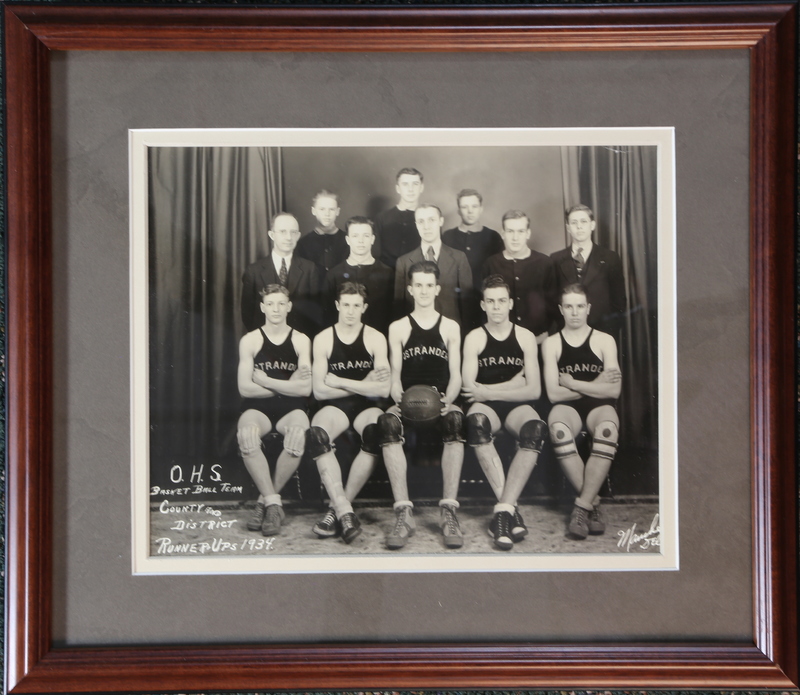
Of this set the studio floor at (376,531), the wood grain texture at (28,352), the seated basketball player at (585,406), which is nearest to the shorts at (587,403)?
the seated basketball player at (585,406)

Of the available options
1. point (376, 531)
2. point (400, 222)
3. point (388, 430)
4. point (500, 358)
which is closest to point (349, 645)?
point (376, 531)

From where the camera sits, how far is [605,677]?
1.97 ft

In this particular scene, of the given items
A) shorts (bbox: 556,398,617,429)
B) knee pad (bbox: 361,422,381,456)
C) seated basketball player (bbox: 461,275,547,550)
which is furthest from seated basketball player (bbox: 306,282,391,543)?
shorts (bbox: 556,398,617,429)

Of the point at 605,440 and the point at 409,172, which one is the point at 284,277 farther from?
the point at 605,440

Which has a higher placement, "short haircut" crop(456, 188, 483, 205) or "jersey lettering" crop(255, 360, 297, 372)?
"short haircut" crop(456, 188, 483, 205)

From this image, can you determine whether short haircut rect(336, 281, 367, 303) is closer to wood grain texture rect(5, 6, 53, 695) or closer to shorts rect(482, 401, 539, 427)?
shorts rect(482, 401, 539, 427)

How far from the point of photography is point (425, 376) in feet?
2.04

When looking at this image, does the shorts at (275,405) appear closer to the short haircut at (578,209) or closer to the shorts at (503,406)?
the shorts at (503,406)

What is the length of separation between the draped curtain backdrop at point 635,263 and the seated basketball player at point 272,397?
0.33 m

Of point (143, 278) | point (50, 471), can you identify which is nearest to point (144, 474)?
point (50, 471)

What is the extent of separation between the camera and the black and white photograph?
2.00 feet

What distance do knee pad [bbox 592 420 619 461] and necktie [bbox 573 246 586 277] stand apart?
17cm

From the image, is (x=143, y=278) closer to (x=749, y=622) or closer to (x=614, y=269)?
(x=614, y=269)

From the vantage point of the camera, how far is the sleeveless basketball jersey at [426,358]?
62 centimetres
